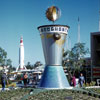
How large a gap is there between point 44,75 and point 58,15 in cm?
435

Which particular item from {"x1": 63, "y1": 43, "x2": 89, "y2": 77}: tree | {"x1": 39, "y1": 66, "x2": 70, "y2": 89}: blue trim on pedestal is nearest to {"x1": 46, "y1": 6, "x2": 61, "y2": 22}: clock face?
{"x1": 39, "y1": 66, "x2": 70, "y2": 89}: blue trim on pedestal

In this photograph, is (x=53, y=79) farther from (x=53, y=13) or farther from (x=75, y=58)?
(x=75, y=58)

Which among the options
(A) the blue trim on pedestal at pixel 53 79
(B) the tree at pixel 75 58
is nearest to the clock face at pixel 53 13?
(A) the blue trim on pedestal at pixel 53 79

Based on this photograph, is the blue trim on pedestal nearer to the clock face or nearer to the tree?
the clock face

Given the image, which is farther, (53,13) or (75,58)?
(75,58)

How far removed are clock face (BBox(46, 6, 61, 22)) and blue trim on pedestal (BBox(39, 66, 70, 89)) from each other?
11.6 ft

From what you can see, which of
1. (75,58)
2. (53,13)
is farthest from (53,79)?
(75,58)

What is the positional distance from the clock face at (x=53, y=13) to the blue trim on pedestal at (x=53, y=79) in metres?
3.52

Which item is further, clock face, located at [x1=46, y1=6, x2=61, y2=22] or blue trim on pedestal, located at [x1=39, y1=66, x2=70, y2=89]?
clock face, located at [x1=46, y1=6, x2=61, y2=22]

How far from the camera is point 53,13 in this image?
1777 centimetres

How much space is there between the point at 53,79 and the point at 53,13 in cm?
464

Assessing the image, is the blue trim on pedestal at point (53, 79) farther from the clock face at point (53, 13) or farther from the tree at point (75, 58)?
the tree at point (75, 58)

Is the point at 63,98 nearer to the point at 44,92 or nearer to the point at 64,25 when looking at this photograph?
the point at 44,92

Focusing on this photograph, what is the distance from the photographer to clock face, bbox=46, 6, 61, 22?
17719 millimetres
